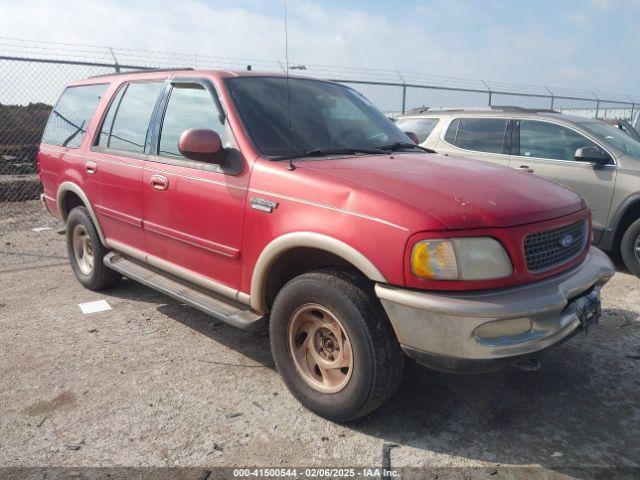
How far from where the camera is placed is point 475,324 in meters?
2.32

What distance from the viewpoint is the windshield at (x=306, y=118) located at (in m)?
3.30

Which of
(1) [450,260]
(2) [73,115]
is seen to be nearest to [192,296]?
(1) [450,260]

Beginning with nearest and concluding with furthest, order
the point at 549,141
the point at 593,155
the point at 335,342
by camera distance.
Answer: the point at 335,342, the point at 593,155, the point at 549,141

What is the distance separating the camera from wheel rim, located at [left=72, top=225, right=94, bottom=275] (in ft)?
16.7

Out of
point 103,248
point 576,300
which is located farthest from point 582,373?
point 103,248

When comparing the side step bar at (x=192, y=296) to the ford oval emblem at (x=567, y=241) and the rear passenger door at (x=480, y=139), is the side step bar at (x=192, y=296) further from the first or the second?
the rear passenger door at (x=480, y=139)

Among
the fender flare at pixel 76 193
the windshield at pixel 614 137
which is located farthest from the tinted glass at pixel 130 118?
the windshield at pixel 614 137

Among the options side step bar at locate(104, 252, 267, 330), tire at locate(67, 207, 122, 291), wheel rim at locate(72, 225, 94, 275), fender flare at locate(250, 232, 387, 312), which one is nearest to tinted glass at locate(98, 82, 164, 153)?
tire at locate(67, 207, 122, 291)

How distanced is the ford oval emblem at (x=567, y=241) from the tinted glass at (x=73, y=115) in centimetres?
394

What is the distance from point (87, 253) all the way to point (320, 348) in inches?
127

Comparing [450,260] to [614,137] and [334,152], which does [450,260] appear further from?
[614,137]

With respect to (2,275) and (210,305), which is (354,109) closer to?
(210,305)

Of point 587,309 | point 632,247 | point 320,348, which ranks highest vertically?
point 587,309

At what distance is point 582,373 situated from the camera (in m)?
3.44
